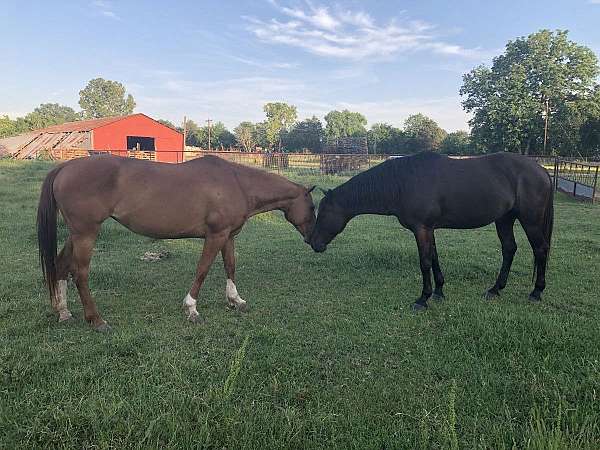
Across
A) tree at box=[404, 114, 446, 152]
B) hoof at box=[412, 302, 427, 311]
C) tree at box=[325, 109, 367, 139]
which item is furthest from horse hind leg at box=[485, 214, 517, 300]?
tree at box=[325, 109, 367, 139]

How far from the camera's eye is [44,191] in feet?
14.0

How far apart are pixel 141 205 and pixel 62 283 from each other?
1.23 m

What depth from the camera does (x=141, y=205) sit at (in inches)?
172

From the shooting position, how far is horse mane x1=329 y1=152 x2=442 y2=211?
17.8 ft

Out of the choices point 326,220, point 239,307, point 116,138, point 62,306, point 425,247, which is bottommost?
point 239,307

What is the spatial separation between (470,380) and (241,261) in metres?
4.71

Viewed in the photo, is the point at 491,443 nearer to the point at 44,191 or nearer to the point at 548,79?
the point at 44,191

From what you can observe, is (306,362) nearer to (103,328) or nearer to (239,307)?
(239,307)

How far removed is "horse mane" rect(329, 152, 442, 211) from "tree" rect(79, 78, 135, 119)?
115 metres

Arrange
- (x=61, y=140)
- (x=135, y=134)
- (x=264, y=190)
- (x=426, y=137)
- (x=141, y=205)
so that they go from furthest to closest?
1. (x=426, y=137)
2. (x=61, y=140)
3. (x=135, y=134)
4. (x=264, y=190)
5. (x=141, y=205)

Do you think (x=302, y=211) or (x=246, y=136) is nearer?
(x=302, y=211)

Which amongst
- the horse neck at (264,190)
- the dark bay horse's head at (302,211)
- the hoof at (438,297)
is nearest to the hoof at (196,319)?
the horse neck at (264,190)

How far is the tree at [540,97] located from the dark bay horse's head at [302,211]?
3791 cm

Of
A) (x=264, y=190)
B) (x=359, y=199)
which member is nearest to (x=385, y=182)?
(x=359, y=199)
